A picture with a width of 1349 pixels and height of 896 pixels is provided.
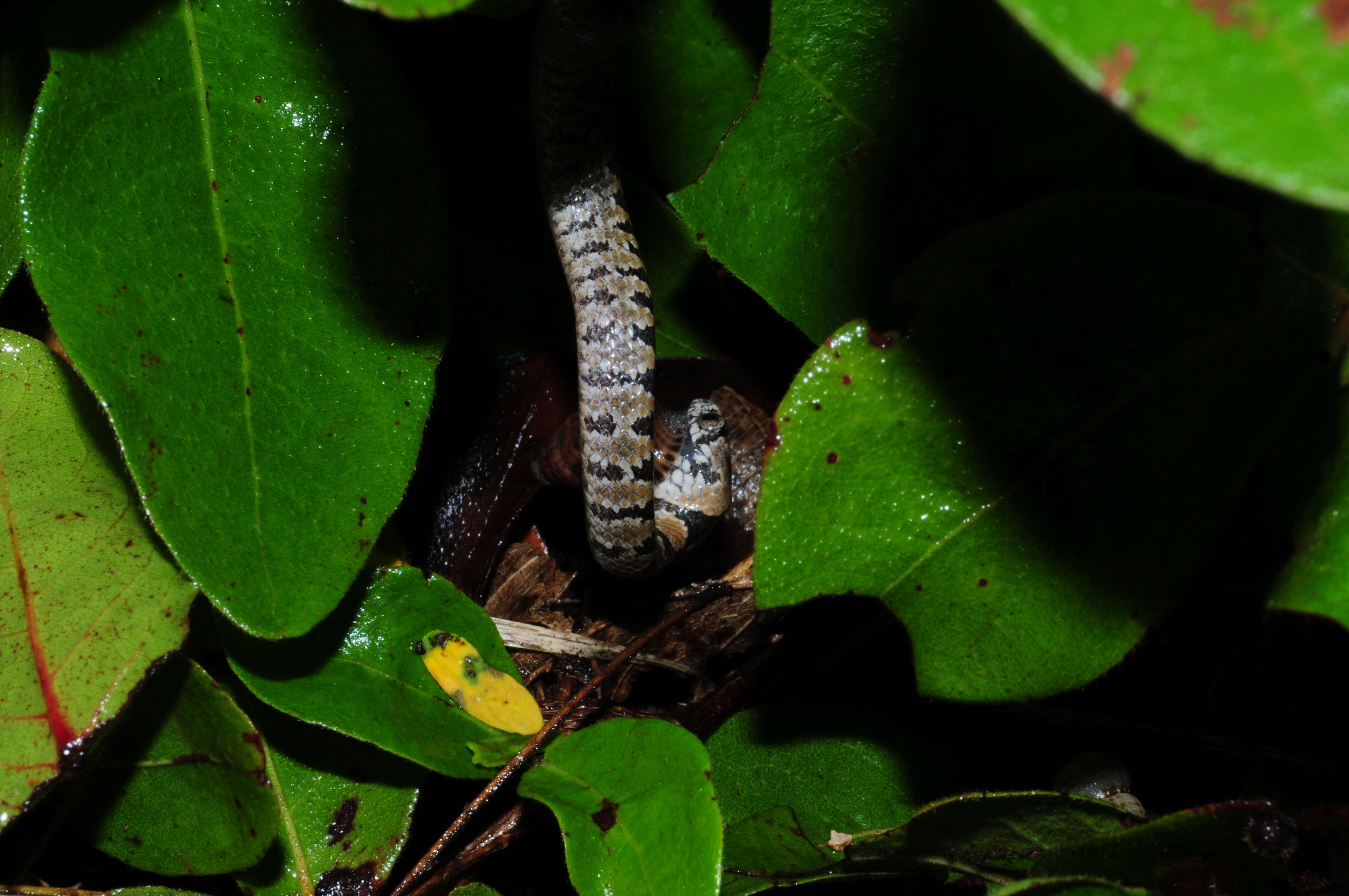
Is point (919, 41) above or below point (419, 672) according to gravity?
above

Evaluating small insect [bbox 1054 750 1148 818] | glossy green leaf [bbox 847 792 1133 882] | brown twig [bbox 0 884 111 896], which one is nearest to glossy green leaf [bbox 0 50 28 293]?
brown twig [bbox 0 884 111 896]

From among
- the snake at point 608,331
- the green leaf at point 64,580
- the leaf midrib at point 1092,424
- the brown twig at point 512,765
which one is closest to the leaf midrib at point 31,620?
the green leaf at point 64,580

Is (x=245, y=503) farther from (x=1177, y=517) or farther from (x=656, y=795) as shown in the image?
(x=1177, y=517)

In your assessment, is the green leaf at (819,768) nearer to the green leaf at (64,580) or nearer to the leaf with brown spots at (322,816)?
the leaf with brown spots at (322,816)

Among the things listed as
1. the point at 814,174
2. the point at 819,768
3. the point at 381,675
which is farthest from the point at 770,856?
the point at 814,174

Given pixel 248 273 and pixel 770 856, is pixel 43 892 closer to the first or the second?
pixel 248 273

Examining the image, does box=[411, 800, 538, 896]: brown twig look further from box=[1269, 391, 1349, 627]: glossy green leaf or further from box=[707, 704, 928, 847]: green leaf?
box=[1269, 391, 1349, 627]: glossy green leaf

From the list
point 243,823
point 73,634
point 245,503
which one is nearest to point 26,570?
point 73,634
